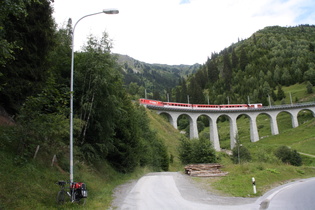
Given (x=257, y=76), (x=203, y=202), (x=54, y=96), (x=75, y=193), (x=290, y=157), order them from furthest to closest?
(x=257, y=76), (x=290, y=157), (x=54, y=96), (x=203, y=202), (x=75, y=193)

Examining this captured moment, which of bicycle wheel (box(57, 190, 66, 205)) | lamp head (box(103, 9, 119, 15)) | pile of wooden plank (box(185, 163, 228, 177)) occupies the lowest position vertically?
pile of wooden plank (box(185, 163, 228, 177))

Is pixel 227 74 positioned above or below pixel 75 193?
above

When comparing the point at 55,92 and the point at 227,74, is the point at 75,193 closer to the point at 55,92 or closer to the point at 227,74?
the point at 55,92

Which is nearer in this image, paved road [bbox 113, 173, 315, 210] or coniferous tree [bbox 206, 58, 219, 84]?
paved road [bbox 113, 173, 315, 210]

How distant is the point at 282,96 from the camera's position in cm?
11656

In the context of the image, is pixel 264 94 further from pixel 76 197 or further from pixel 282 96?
pixel 76 197

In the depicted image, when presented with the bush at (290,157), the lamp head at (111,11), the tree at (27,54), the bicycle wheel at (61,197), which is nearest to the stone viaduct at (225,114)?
the bush at (290,157)

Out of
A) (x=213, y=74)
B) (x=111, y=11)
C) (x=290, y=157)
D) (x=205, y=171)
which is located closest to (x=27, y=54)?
(x=111, y=11)

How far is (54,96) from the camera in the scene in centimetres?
1263

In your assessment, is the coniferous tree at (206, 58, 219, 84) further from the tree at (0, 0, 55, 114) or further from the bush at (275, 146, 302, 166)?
the tree at (0, 0, 55, 114)

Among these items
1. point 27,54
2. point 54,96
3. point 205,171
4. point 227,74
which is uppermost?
point 227,74

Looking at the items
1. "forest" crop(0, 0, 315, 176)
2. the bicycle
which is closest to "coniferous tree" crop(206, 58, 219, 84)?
"forest" crop(0, 0, 315, 176)

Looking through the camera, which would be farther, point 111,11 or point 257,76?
point 257,76

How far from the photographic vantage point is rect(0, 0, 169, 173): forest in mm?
9281
